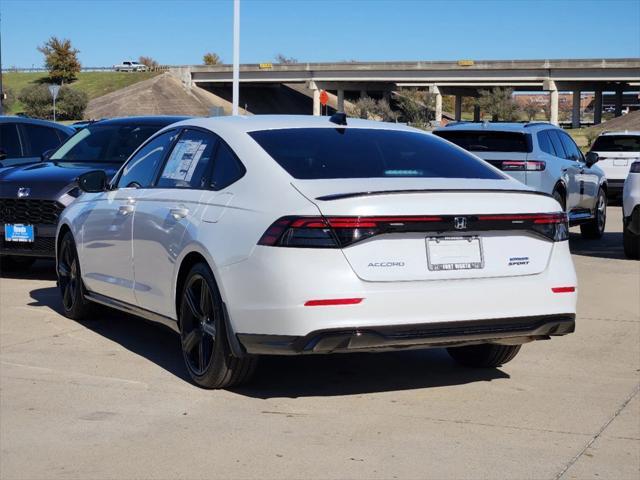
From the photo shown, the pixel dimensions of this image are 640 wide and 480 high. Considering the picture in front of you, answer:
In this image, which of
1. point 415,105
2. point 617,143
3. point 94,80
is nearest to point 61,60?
point 94,80

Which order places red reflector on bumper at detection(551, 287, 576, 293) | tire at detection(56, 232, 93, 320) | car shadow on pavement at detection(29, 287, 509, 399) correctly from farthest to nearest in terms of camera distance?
tire at detection(56, 232, 93, 320) → car shadow on pavement at detection(29, 287, 509, 399) → red reflector on bumper at detection(551, 287, 576, 293)

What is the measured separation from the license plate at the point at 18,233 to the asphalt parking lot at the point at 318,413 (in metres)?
2.28

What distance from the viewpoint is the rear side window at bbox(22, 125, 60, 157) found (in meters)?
14.0

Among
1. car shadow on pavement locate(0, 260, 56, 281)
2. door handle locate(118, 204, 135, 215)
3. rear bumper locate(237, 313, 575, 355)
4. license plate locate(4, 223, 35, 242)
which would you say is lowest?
car shadow on pavement locate(0, 260, 56, 281)

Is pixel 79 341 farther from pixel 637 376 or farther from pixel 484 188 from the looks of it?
pixel 637 376

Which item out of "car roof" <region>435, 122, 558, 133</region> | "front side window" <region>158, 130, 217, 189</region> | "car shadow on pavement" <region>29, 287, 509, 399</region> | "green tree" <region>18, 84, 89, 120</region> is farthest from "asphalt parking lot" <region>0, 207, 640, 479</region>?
"green tree" <region>18, 84, 89, 120</region>

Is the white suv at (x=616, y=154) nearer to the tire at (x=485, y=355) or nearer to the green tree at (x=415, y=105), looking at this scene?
the tire at (x=485, y=355)

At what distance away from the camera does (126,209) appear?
7.23 m

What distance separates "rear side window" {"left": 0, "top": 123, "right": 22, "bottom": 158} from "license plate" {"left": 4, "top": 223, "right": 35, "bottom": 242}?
3514mm

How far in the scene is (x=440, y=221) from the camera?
18.0ft

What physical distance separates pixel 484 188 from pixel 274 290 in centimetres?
136

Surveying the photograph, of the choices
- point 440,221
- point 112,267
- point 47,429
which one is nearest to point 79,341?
point 112,267

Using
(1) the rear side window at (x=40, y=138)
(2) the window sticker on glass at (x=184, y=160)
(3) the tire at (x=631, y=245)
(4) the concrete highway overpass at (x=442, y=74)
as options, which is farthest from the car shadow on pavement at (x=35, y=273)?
(4) the concrete highway overpass at (x=442, y=74)

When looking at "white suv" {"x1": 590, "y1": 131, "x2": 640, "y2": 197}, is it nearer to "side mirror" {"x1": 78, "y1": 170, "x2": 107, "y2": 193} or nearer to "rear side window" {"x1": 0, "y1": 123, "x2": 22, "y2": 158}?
"rear side window" {"x1": 0, "y1": 123, "x2": 22, "y2": 158}
